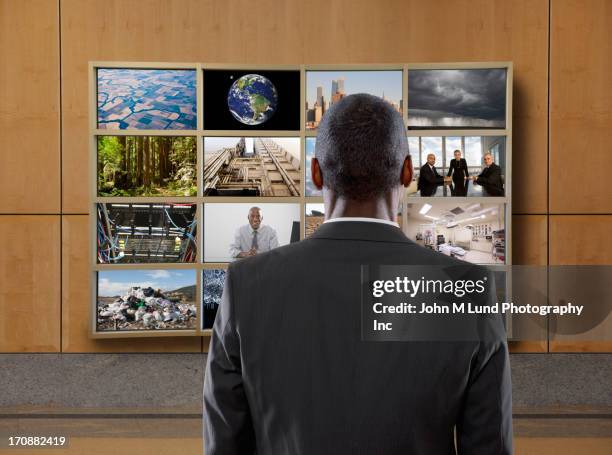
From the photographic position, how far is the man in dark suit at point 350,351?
816 mm

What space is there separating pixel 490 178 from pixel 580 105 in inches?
29.8

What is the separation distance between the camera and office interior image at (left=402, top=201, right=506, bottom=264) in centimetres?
347

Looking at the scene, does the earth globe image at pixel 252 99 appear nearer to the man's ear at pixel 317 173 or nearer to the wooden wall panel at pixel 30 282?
the wooden wall panel at pixel 30 282

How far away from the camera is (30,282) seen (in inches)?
141

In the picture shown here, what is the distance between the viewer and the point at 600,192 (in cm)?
360

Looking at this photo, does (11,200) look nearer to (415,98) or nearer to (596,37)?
(415,98)

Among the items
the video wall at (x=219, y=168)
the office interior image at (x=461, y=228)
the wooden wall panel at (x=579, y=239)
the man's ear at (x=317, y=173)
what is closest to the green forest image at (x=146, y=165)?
the video wall at (x=219, y=168)

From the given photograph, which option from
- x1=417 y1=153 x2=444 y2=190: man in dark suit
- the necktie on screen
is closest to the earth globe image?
the necktie on screen

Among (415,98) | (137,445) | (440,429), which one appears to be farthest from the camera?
(415,98)

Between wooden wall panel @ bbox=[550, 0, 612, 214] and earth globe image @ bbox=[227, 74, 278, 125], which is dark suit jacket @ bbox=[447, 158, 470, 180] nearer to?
wooden wall panel @ bbox=[550, 0, 612, 214]

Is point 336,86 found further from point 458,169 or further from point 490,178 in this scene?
point 490,178

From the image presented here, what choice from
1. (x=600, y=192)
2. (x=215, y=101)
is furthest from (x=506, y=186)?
(x=215, y=101)

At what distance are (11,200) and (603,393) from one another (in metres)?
3.78

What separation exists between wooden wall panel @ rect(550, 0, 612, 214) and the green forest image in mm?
2237
